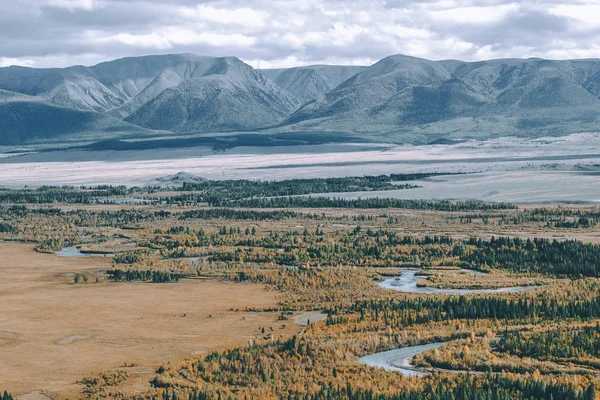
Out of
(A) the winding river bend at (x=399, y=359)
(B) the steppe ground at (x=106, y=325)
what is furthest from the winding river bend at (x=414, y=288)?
(A) the winding river bend at (x=399, y=359)

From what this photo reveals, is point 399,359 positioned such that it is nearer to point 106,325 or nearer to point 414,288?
point 106,325

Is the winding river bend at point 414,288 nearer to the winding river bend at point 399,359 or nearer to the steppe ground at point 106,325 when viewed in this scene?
the steppe ground at point 106,325

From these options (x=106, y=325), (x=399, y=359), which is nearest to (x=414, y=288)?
(x=399, y=359)

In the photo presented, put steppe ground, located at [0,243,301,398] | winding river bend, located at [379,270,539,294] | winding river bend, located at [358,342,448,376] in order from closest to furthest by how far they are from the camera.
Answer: winding river bend, located at [358,342,448,376] → steppe ground, located at [0,243,301,398] → winding river bend, located at [379,270,539,294]

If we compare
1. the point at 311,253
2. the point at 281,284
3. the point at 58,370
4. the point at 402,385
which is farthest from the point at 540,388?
the point at 311,253

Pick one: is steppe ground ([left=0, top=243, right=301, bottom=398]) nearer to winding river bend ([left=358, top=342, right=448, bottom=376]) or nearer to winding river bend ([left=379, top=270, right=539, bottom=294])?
winding river bend ([left=358, top=342, right=448, bottom=376])

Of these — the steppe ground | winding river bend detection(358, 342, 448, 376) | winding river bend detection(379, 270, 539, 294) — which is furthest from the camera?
winding river bend detection(379, 270, 539, 294)

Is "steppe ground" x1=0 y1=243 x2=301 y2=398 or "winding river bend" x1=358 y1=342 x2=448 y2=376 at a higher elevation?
"winding river bend" x1=358 y1=342 x2=448 y2=376

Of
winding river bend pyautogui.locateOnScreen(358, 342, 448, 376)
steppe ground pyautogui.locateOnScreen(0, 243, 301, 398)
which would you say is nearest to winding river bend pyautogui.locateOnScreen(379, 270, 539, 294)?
steppe ground pyautogui.locateOnScreen(0, 243, 301, 398)

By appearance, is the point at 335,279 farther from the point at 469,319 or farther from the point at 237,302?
the point at 469,319
